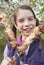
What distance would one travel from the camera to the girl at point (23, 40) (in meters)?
1.02

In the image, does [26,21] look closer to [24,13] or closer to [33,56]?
[24,13]

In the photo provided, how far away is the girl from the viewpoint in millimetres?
1021

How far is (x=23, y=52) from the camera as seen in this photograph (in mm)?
1021

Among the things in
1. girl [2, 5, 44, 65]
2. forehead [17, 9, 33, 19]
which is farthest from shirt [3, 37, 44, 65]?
forehead [17, 9, 33, 19]

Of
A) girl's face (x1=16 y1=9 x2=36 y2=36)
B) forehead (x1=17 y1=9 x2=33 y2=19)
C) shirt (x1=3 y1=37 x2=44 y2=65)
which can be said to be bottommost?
shirt (x1=3 y1=37 x2=44 y2=65)

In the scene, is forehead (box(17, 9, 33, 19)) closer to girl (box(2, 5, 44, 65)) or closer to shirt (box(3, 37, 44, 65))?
girl (box(2, 5, 44, 65))

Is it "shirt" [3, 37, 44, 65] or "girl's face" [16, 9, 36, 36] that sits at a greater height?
"girl's face" [16, 9, 36, 36]

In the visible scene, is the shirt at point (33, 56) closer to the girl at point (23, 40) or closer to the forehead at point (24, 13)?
the girl at point (23, 40)

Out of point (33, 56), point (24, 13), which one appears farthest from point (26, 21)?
point (33, 56)

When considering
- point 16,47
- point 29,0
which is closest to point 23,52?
point 16,47

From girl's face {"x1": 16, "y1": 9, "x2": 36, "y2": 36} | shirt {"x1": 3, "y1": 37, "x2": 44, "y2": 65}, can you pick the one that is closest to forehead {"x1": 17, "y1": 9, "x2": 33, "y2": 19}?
girl's face {"x1": 16, "y1": 9, "x2": 36, "y2": 36}

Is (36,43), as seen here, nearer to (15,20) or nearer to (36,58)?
(36,58)

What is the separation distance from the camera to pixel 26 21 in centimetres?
105

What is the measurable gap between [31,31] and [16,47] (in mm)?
122
